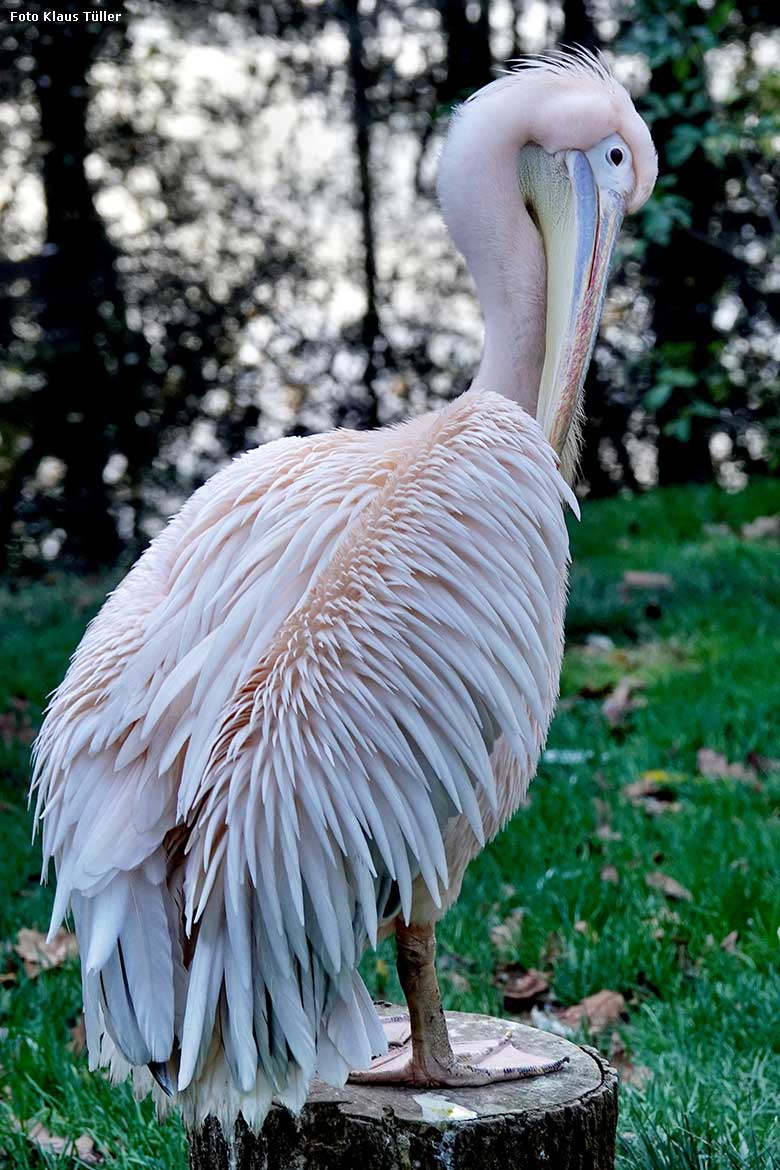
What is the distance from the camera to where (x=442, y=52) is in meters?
11.7

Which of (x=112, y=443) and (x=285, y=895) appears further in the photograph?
(x=112, y=443)

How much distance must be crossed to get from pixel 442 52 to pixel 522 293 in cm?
957

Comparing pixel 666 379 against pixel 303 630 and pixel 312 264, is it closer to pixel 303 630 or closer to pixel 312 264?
pixel 303 630

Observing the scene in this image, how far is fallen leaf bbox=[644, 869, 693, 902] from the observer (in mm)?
4509

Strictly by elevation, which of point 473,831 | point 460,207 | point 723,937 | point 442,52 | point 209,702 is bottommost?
point 723,937

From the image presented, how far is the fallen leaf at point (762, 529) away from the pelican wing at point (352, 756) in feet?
21.0

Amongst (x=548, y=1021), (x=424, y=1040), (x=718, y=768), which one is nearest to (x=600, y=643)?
(x=718, y=768)

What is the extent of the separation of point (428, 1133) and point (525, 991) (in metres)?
Result: 1.52

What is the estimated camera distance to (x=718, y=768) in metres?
5.50

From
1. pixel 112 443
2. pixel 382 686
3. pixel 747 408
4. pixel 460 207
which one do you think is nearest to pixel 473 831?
pixel 382 686

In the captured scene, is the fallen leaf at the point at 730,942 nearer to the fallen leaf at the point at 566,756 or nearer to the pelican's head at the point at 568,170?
the fallen leaf at the point at 566,756

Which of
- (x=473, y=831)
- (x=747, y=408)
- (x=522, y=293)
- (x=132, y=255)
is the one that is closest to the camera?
(x=473, y=831)

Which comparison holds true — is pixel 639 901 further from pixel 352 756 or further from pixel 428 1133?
pixel 352 756

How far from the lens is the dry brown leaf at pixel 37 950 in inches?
167
